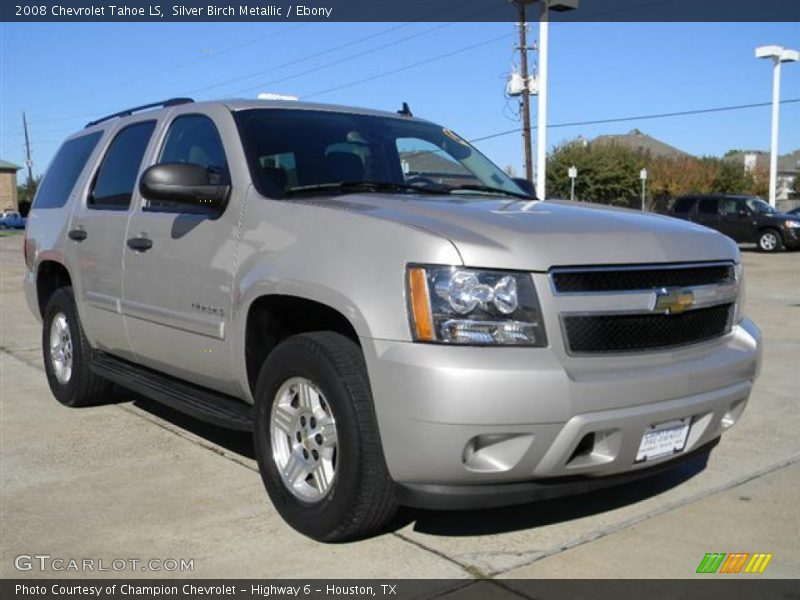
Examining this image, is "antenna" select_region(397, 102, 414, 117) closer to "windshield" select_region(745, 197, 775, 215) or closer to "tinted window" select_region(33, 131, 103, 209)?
"tinted window" select_region(33, 131, 103, 209)

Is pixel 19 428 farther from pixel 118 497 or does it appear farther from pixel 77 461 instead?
pixel 118 497

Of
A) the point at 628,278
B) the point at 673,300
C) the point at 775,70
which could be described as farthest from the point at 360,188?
the point at 775,70

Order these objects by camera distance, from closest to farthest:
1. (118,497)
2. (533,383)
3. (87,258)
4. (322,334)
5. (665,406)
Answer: (533,383) < (665,406) < (322,334) < (118,497) < (87,258)

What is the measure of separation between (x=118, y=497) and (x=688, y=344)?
2.81m

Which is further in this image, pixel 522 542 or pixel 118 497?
pixel 118 497

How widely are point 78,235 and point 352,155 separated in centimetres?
211

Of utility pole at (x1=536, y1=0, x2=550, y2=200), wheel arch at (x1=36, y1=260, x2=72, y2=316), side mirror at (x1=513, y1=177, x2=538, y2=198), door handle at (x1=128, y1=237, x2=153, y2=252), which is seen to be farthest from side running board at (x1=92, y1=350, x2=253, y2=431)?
utility pole at (x1=536, y1=0, x2=550, y2=200)

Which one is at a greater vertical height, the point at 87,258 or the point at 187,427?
A: the point at 87,258

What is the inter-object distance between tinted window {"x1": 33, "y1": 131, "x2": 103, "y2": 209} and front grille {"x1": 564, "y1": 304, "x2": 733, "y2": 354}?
13.2 ft

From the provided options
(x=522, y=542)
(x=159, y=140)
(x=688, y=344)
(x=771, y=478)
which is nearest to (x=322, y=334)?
(x=522, y=542)

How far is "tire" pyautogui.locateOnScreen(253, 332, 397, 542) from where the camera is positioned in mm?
3246

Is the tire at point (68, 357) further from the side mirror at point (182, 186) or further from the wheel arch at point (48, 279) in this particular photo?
the side mirror at point (182, 186)

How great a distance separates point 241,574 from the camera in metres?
3.34

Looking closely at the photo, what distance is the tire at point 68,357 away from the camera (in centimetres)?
576
